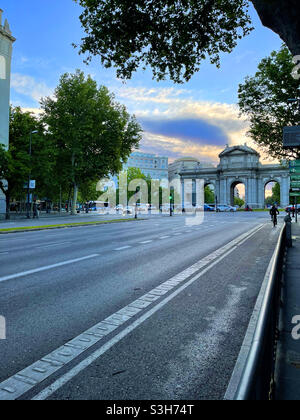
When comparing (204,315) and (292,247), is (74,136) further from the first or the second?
(204,315)

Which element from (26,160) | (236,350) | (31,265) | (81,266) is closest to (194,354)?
(236,350)

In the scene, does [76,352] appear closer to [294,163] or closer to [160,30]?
[160,30]

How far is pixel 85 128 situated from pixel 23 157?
13.9 meters

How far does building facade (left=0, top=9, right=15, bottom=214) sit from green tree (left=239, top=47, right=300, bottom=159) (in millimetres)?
31100

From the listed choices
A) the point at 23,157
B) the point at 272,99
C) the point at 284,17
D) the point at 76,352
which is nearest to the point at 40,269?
the point at 76,352

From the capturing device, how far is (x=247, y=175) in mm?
95000

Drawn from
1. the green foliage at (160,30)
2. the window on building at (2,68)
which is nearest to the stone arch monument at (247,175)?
the window on building at (2,68)

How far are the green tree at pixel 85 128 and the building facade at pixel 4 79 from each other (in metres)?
5.71

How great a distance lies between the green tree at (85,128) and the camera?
150 feet

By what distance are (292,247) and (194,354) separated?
11174 millimetres

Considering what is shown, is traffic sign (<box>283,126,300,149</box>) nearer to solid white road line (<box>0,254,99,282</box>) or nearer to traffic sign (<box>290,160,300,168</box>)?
solid white road line (<box>0,254,99,282</box>)

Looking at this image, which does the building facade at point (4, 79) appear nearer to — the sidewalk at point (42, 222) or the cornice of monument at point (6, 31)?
the cornice of monument at point (6, 31)

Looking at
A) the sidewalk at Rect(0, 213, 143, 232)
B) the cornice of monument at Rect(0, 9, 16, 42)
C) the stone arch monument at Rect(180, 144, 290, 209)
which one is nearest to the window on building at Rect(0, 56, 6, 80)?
the cornice of monument at Rect(0, 9, 16, 42)
